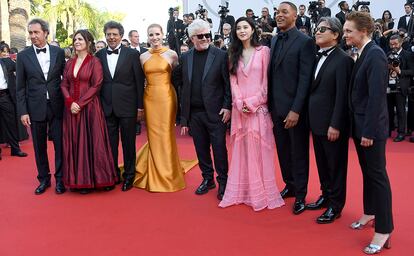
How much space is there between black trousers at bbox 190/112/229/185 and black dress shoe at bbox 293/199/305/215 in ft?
2.51

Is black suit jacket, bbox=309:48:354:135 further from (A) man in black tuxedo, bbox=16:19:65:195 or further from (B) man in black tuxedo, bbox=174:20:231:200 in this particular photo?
(A) man in black tuxedo, bbox=16:19:65:195

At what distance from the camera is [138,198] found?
171 inches

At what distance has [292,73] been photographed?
363 centimetres

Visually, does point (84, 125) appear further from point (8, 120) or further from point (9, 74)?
point (9, 74)

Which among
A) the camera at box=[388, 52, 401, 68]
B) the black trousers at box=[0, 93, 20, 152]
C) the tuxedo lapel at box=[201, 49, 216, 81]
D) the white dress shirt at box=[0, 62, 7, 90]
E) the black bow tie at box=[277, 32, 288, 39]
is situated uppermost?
the black bow tie at box=[277, 32, 288, 39]

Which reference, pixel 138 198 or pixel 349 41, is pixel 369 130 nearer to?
pixel 349 41

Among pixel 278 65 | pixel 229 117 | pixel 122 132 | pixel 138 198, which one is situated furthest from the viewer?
pixel 122 132

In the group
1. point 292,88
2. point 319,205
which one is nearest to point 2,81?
point 292,88

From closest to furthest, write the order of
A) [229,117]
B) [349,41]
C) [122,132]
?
[349,41], [229,117], [122,132]

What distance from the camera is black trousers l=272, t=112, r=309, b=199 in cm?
374

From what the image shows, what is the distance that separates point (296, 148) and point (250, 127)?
446 mm

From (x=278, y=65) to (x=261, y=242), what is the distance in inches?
57.1

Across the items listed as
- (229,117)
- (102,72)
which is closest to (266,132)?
(229,117)

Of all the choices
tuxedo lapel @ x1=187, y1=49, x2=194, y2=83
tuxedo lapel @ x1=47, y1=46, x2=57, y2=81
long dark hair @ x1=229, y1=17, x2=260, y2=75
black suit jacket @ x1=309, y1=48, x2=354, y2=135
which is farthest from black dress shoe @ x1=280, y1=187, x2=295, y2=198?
tuxedo lapel @ x1=47, y1=46, x2=57, y2=81
